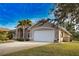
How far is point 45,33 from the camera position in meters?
8.23

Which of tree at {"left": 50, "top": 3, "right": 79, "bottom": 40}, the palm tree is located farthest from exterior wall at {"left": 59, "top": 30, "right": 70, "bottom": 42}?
the palm tree

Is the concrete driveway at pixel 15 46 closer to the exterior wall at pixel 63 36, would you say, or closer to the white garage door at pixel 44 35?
the white garage door at pixel 44 35

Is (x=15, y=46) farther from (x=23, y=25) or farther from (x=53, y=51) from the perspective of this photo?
(x=53, y=51)

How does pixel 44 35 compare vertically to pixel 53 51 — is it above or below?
above

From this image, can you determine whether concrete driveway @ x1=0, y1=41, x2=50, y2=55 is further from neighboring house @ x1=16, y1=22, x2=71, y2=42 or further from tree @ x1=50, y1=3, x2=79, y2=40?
tree @ x1=50, y1=3, x2=79, y2=40

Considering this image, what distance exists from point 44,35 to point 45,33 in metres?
0.06

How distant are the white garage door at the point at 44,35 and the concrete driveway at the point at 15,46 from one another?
13 centimetres

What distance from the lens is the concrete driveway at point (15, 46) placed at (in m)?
8.06

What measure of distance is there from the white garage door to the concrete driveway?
0.13 metres

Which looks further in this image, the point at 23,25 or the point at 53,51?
the point at 23,25

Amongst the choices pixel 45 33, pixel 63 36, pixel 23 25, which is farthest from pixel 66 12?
pixel 23 25

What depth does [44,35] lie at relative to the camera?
8.22 meters

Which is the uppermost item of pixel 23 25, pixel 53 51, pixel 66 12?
pixel 66 12

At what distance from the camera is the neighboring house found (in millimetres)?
8148
